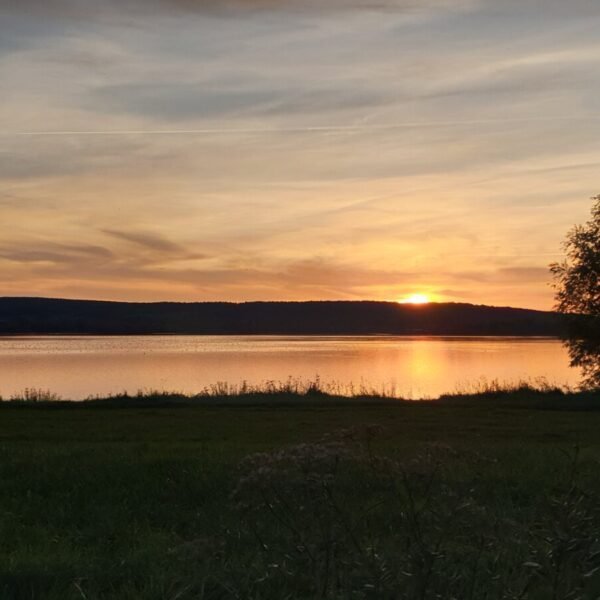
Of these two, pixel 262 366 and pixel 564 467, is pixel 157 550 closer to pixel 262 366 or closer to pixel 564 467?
pixel 564 467

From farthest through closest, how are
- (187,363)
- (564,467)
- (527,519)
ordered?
(187,363) < (564,467) < (527,519)

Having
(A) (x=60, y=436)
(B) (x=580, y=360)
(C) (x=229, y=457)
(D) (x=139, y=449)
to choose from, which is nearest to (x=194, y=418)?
(A) (x=60, y=436)

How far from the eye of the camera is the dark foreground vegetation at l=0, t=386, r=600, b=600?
592cm

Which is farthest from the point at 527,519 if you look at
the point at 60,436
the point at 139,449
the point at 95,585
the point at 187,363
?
the point at 187,363

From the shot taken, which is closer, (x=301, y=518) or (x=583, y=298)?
(x=301, y=518)

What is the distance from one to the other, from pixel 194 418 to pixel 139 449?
10423mm

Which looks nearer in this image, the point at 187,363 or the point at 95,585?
the point at 95,585

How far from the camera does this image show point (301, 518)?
6777mm

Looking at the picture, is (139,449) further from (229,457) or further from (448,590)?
(448,590)

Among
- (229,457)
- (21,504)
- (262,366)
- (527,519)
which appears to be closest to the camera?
(527,519)

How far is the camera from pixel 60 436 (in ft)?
66.1

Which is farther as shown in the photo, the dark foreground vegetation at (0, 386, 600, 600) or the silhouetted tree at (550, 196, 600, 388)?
the silhouetted tree at (550, 196, 600, 388)

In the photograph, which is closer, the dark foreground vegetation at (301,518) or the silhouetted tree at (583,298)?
the dark foreground vegetation at (301,518)

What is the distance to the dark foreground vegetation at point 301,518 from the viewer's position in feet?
19.4
